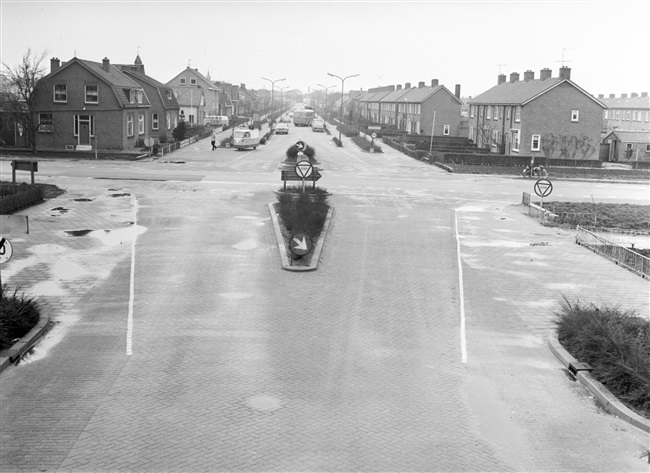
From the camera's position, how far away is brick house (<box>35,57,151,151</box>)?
54.4m

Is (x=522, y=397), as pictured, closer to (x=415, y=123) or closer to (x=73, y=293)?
(x=73, y=293)

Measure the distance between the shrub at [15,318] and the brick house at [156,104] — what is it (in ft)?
168

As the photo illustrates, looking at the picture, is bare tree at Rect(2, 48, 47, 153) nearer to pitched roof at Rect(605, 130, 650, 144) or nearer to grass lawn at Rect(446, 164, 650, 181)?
grass lawn at Rect(446, 164, 650, 181)

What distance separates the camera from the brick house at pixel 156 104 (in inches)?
2596

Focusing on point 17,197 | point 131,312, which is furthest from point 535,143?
point 131,312

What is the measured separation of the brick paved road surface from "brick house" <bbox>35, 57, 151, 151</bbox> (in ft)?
103

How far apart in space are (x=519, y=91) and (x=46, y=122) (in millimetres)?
41441

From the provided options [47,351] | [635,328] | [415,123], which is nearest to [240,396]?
[47,351]

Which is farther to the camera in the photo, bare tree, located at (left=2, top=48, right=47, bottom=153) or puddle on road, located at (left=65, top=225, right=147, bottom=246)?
bare tree, located at (left=2, top=48, right=47, bottom=153)

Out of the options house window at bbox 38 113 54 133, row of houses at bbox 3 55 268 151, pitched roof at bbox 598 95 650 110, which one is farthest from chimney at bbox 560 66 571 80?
pitched roof at bbox 598 95 650 110

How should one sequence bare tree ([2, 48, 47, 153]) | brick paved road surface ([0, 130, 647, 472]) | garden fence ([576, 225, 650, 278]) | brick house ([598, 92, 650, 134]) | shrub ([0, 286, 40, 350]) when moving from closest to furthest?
1. brick paved road surface ([0, 130, 647, 472])
2. shrub ([0, 286, 40, 350])
3. garden fence ([576, 225, 650, 278])
4. bare tree ([2, 48, 47, 153])
5. brick house ([598, 92, 650, 134])

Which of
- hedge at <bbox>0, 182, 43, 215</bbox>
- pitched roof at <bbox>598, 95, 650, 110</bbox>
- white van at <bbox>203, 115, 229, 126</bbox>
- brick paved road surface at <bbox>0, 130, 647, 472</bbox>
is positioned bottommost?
brick paved road surface at <bbox>0, 130, 647, 472</bbox>

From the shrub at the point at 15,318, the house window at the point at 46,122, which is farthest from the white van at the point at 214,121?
the shrub at the point at 15,318

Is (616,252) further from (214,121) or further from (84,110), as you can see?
A: (214,121)
